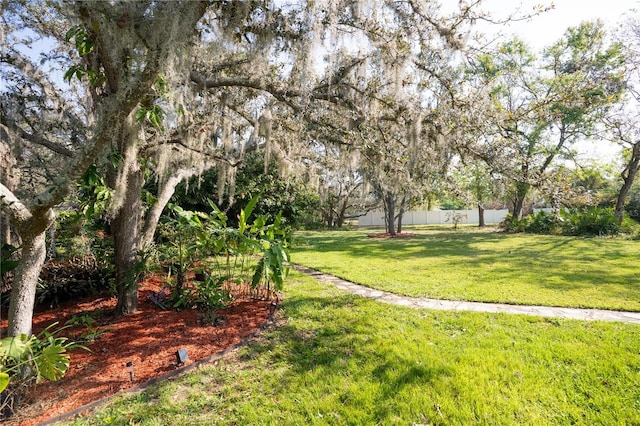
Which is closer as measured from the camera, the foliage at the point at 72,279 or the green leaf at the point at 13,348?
the green leaf at the point at 13,348

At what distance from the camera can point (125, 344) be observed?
9.16ft

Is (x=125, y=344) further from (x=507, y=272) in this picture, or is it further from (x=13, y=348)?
(x=507, y=272)

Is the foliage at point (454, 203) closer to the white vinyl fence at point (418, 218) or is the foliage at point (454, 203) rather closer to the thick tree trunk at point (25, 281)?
the white vinyl fence at point (418, 218)

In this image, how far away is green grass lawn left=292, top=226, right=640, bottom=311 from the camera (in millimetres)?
4215

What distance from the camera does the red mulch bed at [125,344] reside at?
207cm

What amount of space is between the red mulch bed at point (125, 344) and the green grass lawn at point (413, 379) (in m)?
0.25

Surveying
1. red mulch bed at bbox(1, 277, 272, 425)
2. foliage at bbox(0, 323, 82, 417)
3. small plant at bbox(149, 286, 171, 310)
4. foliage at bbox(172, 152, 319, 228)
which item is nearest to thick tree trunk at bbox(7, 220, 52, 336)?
foliage at bbox(0, 323, 82, 417)

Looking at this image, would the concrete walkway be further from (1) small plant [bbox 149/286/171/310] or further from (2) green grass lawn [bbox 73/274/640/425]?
(1) small plant [bbox 149/286/171/310]

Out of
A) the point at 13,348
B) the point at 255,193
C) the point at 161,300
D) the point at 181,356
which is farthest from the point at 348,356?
the point at 255,193

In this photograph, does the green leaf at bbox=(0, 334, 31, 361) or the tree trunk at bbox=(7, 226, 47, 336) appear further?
the tree trunk at bbox=(7, 226, 47, 336)

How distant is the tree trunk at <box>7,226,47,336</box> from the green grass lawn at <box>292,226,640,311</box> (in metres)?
3.66

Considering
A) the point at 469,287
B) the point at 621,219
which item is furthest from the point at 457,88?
the point at 621,219

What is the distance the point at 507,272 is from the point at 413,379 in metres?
4.55

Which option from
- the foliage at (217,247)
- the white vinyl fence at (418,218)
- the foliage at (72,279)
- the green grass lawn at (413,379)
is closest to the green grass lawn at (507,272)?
the green grass lawn at (413,379)
